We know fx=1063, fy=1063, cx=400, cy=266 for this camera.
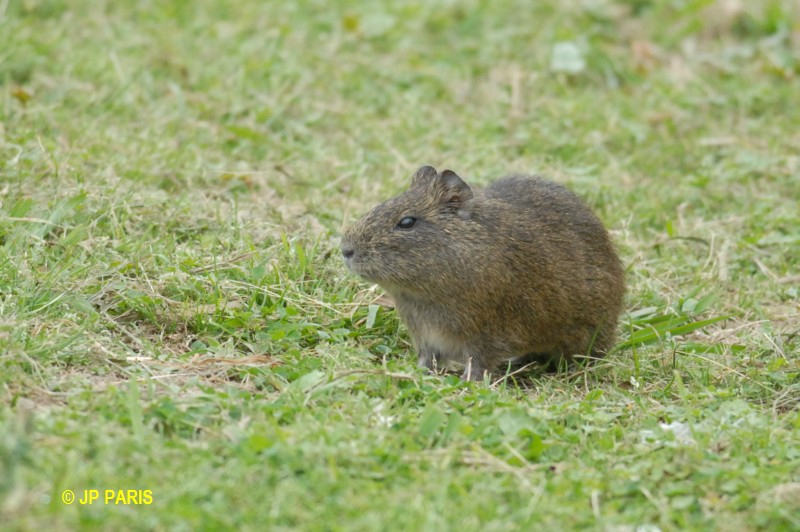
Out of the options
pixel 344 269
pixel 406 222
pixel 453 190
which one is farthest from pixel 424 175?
pixel 344 269

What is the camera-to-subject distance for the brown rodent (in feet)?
19.2

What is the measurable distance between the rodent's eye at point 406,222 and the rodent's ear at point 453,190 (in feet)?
0.71

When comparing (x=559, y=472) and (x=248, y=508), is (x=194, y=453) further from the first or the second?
(x=559, y=472)

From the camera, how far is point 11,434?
12.7 ft

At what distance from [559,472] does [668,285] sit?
2.99m

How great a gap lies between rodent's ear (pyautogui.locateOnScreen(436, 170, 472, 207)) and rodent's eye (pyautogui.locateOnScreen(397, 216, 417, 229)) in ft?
0.71

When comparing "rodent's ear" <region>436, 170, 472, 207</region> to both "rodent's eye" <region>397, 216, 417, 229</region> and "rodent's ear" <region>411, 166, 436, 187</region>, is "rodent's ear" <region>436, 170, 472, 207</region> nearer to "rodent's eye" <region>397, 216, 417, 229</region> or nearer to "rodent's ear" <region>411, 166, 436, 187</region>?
"rodent's ear" <region>411, 166, 436, 187</region>

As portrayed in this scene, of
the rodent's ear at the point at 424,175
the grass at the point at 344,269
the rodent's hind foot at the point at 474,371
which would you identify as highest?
the rodent's ear at the point at 424,175

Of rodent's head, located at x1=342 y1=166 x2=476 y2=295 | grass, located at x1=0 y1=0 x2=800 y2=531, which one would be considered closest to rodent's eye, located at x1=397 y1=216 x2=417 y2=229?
rodent's head, located at x1=342 y1=166 x2=476 y2=295

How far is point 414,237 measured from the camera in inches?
231

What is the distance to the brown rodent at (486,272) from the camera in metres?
5.84

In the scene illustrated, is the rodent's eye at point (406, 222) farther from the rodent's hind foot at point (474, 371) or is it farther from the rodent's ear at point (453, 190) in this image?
the rodent's hind foot at point (474, 371)

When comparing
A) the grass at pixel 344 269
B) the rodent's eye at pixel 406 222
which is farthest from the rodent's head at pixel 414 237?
the grass at pixel 344 269

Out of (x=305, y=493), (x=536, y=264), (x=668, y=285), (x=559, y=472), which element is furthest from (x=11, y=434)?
(x=668, y=285)
